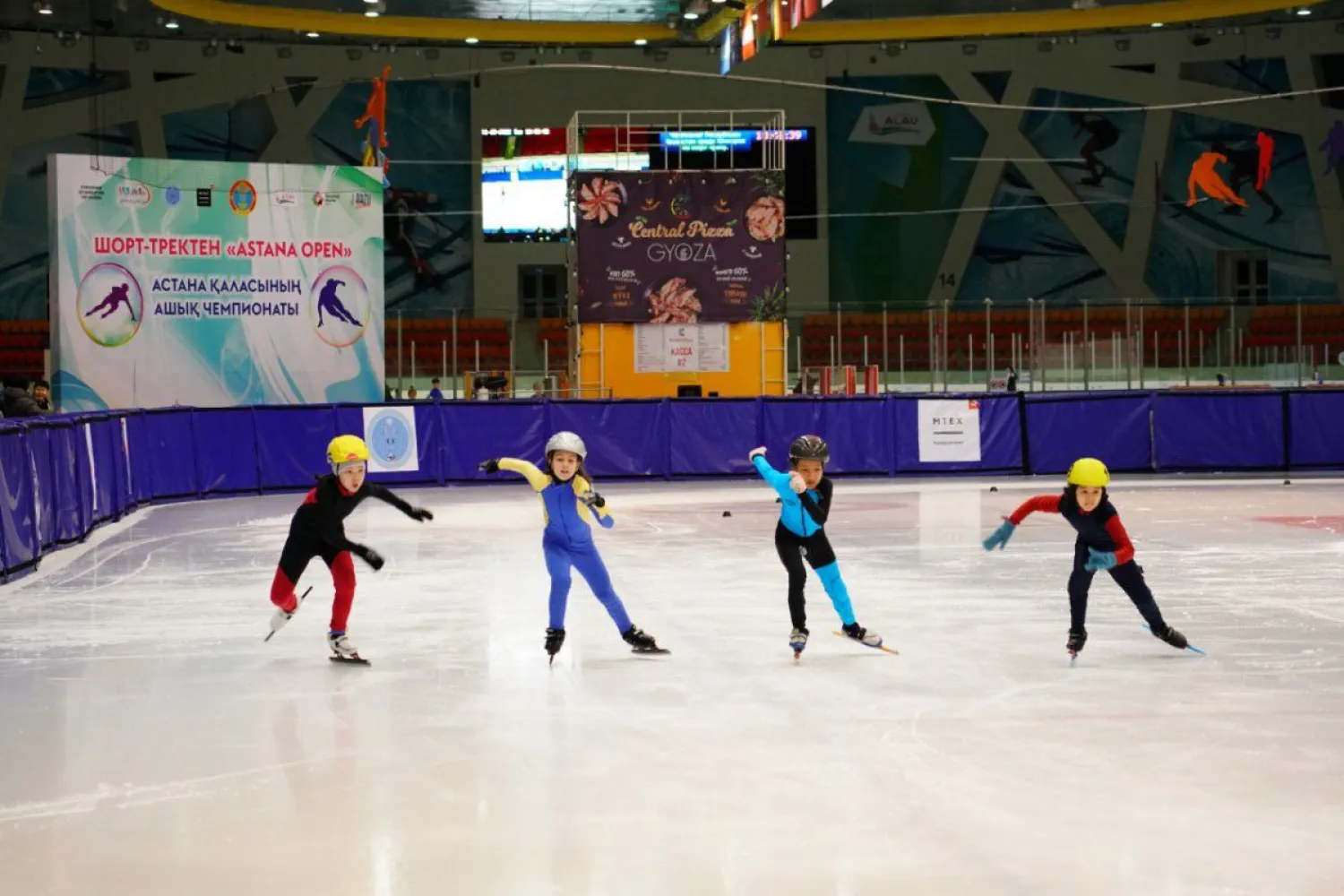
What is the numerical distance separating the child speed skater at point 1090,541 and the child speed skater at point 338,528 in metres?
3.83

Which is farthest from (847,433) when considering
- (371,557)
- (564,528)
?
(371,557)

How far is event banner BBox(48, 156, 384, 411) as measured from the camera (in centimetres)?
2525

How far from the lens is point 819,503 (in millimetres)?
9578

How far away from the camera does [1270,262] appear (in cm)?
4212

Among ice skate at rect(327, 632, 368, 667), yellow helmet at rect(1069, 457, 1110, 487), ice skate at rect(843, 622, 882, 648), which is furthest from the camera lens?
ice skate at rect(843, 622, 882, 648)

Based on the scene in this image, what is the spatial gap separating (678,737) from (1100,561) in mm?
3194

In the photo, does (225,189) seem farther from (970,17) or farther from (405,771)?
(970,17)

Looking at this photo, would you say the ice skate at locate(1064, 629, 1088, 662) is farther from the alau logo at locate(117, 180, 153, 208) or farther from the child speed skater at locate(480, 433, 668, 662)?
the alau logo at locate(117, 180, 153, 208)

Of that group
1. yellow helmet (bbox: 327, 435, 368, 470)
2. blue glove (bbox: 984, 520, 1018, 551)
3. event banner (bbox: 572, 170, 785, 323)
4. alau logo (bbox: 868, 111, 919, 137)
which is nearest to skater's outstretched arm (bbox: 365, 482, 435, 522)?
yellow helmet (bbox: 327, 435, 368, 470)

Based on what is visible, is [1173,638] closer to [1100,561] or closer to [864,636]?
[1100,561]

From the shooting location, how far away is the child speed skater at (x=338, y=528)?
981 centimetres

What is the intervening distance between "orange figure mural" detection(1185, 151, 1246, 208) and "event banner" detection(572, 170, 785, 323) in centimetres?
1267

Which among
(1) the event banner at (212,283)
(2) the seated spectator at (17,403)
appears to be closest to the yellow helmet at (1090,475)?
(2) the seated spectator at (17,403)

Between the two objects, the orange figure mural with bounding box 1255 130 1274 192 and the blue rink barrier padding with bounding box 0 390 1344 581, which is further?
the orange figure mural with bounding box 1255 130 1274 192
